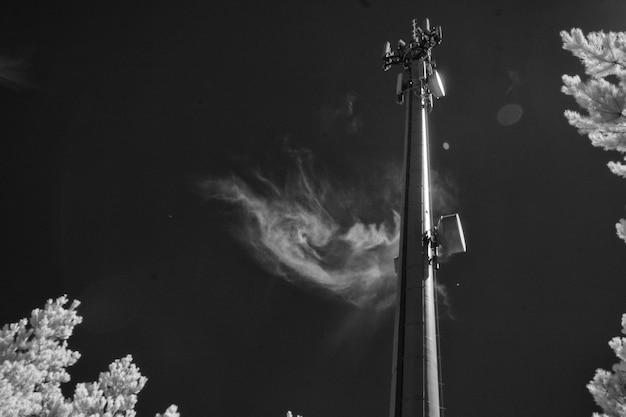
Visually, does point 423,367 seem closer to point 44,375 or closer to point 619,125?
point 619,125

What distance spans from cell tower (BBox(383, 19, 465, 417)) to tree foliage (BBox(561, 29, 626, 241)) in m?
2.82

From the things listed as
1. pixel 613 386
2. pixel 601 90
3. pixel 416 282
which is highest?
pixel 601 90

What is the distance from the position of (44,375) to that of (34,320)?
86.7 inches

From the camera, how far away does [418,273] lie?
6.91m

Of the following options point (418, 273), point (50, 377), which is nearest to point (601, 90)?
point (418, 273)

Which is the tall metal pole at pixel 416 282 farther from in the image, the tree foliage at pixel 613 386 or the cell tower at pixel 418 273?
the tree foliage at pixel 613 386

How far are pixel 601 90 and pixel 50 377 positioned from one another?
63.0 feet

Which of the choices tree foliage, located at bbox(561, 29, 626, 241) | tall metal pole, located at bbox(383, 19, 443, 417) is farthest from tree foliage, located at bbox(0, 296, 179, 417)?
tree foliage, located at bbox(561, 29, 626, 241)

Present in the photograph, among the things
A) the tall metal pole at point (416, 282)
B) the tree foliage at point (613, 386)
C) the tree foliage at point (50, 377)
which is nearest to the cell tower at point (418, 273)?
the tall metal pole at point (416, 282)

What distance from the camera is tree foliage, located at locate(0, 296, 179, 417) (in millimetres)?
13281

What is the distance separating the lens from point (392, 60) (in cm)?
1333

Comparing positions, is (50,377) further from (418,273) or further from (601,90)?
(601,90)

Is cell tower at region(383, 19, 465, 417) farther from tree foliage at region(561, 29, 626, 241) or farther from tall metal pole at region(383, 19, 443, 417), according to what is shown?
tree foliage at region(561, 29, 626, 241)

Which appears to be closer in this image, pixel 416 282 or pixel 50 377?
pixel 416 282
